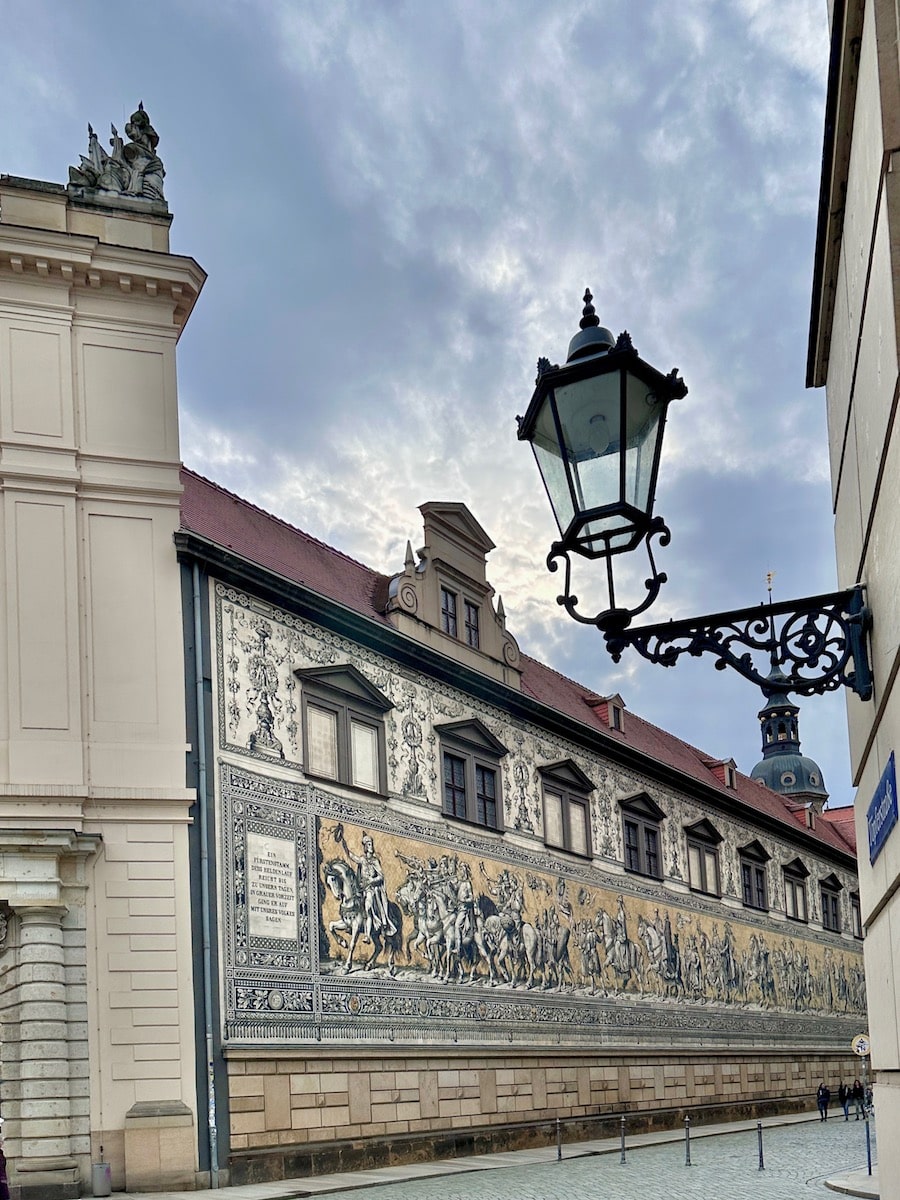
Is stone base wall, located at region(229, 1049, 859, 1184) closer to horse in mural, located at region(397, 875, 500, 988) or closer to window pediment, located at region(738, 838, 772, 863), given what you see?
horse in mural, located at region(397, 875, 500, 988)

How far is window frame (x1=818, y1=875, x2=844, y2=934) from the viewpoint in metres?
47.2

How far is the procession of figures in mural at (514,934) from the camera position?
22.9 m

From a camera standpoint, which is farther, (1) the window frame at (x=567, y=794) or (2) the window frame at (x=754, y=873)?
(2) the window frame at (x=754, y=873)

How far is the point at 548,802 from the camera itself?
97.8 ft

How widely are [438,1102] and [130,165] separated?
15.0 m

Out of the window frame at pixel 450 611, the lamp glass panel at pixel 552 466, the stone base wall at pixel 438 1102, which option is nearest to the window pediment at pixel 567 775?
the window frame at pixel 450 611

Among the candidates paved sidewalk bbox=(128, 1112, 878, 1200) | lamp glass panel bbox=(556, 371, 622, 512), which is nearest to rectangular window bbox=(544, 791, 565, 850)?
paved sidewalk bbox=(128, 1112, 878, 1200)

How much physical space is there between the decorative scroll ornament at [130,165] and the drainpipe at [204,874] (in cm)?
572

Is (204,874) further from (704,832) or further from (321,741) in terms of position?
(704,832)

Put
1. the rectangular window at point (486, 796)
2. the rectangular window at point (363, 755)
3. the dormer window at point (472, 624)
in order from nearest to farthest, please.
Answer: the rectangular window at point (363, 755) < the rectangular window at point (486, 796) < the dormer window at point (472, 624)

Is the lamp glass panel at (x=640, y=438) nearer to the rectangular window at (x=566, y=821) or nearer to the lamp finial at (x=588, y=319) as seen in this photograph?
the lamp finial at (x=588, y=319)

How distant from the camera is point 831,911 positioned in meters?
48.0

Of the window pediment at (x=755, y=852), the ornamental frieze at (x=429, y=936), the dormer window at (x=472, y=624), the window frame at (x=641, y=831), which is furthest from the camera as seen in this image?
the window pediment at (x=755, y=852)

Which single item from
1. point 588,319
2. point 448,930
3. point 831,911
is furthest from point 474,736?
point 831,911
